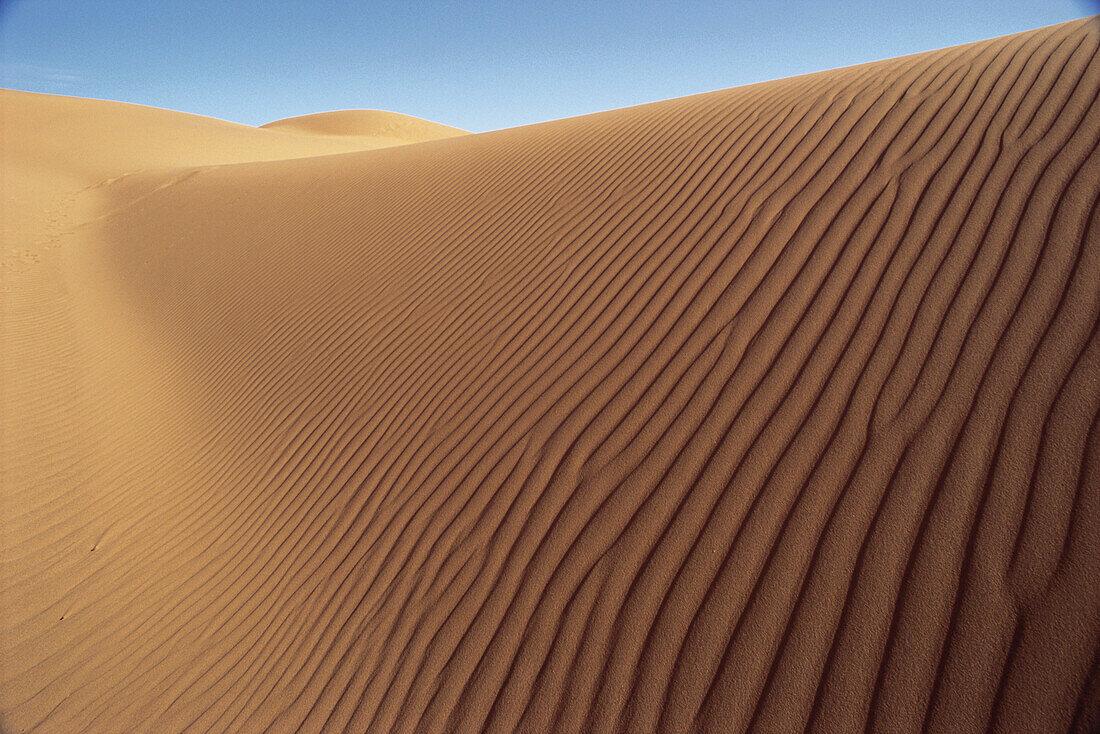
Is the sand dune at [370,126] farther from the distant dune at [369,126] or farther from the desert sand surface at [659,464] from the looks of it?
the desert sand surface at [659,464]

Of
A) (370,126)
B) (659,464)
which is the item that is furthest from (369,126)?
(659,464)

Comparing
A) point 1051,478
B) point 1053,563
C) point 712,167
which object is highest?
point 712,167

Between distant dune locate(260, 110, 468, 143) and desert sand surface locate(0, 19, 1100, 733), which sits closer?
desert sand surface locate(0, 19, 1100, 733)

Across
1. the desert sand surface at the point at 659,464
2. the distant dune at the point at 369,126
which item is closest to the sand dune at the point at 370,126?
the distant dune at the point at 369,126

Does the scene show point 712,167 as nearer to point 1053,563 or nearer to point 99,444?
point 1053,563

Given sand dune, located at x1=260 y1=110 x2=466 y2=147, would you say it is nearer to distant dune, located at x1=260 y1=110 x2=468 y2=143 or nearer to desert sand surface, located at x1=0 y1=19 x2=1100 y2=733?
distant dune, located at x1=260 y1=110 x2=468 y2=143

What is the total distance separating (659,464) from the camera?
2.68 metres

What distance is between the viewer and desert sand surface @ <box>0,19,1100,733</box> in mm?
1908

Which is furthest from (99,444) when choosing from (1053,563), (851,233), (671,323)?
(1053,563)

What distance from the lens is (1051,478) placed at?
1895mm

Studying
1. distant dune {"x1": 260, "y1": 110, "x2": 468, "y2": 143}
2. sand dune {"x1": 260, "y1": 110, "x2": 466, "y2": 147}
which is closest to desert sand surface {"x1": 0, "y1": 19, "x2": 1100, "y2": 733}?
sand dune {"x1": 260, "y1": 110, "x2": 466, "y2": 147}

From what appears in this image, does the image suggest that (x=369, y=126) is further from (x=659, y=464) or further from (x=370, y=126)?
(x=659, y=464)

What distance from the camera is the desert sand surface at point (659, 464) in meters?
1.91

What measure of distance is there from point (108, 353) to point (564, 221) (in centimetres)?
566
